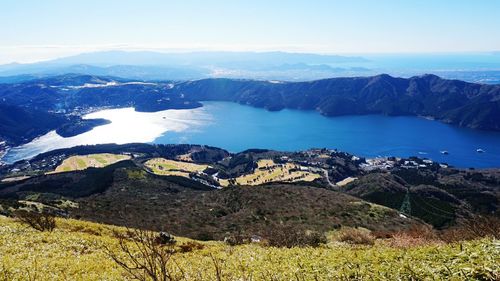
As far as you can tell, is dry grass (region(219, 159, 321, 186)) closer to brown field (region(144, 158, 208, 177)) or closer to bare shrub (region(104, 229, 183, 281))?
brown field (region(144, 158, 208, 177))

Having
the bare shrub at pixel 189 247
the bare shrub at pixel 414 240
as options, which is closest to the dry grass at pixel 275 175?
the bare shrub at pixel 414 240

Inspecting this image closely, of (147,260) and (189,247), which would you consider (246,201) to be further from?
(147,260)

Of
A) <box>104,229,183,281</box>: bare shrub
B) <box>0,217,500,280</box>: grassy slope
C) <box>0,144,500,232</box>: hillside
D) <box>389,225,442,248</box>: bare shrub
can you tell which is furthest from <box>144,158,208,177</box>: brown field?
<box>104,229,183,281</box>: bare shrub

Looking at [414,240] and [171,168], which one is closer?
[414,240]

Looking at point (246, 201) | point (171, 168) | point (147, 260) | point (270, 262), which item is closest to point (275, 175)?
point (171, 168)

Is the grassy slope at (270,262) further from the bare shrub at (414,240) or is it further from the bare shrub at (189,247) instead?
the bare shrub at (414,240)

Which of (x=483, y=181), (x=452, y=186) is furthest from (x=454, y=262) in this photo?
(x=483, y=181)

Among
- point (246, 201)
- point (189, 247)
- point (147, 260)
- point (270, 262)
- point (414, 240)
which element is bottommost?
point (246, 201)

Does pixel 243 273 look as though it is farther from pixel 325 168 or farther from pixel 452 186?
pixel 325 168
